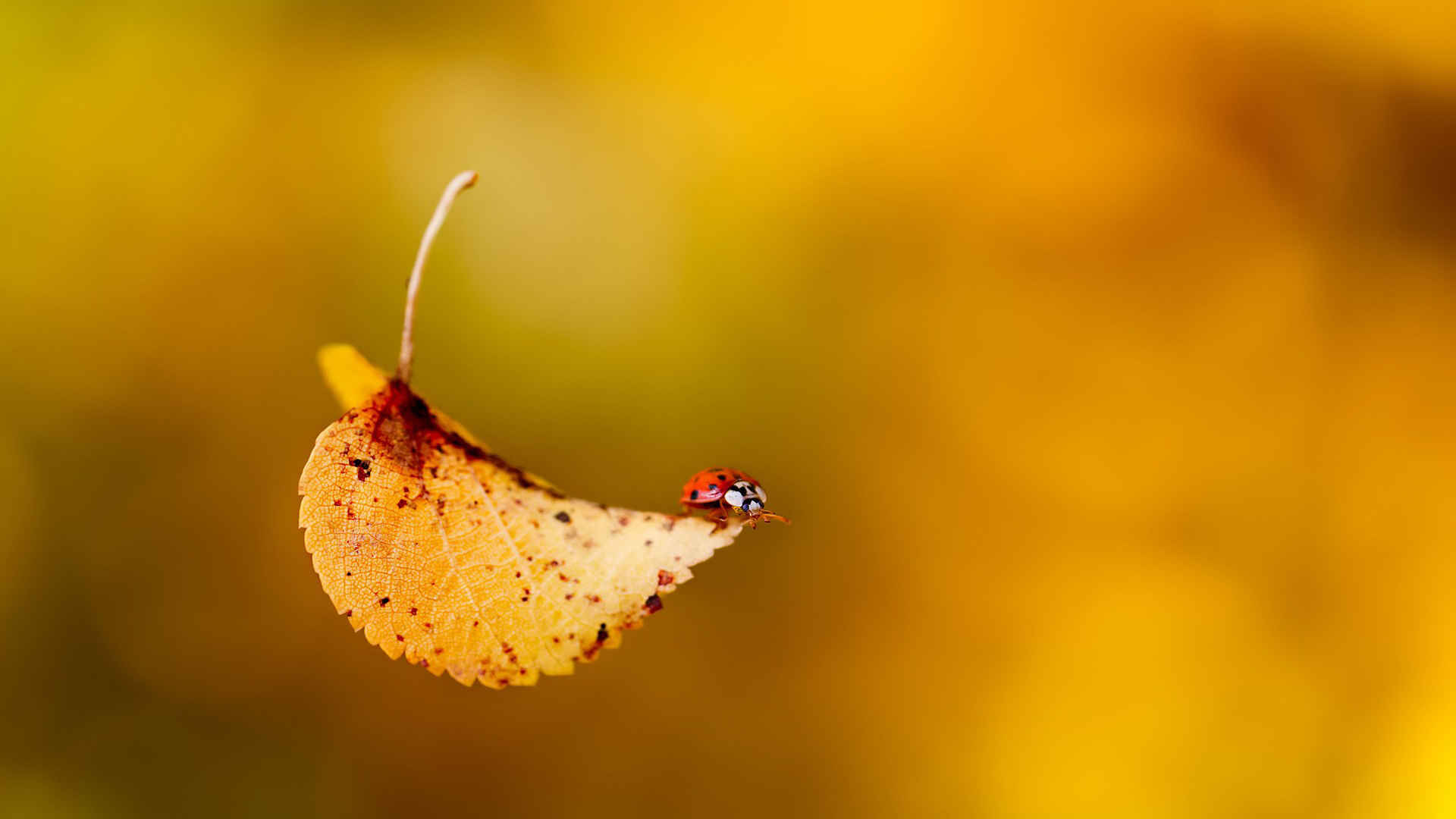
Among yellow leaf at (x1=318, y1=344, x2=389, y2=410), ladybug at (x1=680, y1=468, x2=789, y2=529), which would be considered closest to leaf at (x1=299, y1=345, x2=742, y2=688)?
yellow leaf at (x1=318, y1=344, x2=389, y2=410)

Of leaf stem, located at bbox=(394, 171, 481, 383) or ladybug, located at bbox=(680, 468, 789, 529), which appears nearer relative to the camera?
leaf stem, located at bbox=(394, 171, 481, 383)

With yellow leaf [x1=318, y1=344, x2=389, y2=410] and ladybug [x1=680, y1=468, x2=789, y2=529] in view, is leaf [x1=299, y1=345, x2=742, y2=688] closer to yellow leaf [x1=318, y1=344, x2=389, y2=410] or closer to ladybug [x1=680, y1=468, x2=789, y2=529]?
yellow leaf [x1=318, y1=344, x2=389, y2=410]

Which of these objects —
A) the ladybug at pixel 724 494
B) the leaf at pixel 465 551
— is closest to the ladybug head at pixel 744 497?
the ladybug at pixel 724 494

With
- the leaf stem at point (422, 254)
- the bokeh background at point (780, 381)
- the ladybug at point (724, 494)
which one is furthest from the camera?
the bokeh background at point (780, 381)

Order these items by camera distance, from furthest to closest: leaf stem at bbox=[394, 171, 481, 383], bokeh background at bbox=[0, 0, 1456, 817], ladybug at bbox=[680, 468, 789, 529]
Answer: bokeh background at bbox=[0, 0, 1456, 817], ladybug at bbox=[680, 468, 789, 529], leaf stem at bbox=[394, 171, 481, 383]

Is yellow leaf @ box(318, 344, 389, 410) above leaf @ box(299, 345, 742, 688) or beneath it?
above

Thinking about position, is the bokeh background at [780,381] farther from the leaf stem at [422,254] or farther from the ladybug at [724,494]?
the leaf stem at [422,254]

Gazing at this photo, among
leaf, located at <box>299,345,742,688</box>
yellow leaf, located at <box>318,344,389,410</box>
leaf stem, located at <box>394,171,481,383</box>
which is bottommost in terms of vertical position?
leaf, located at <box>299,345,742,688</box>
